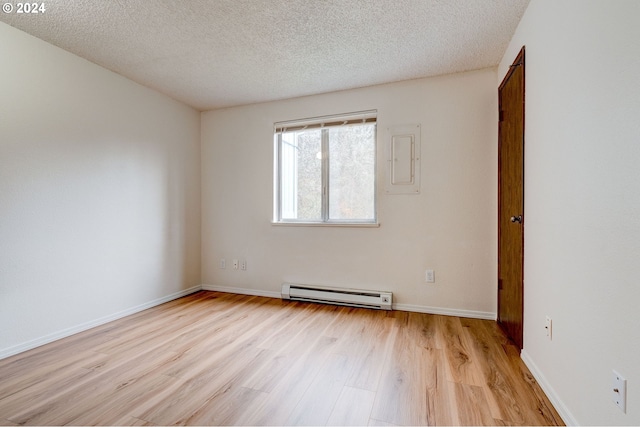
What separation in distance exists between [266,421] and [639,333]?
4.96ft

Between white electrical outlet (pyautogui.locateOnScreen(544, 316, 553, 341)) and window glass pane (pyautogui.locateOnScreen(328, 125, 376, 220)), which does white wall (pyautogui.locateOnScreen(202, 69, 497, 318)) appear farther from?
white electrical outlet (pyautogui.locateOnScreen(544, 316, 553, 341))

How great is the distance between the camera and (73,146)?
2.41 m

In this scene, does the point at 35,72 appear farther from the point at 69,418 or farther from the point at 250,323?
the point at 250,323

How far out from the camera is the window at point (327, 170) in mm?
3123

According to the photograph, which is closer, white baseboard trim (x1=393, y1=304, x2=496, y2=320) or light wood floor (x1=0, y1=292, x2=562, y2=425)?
light wood floor (x1=0, y1=292, x2=562, y2=425)

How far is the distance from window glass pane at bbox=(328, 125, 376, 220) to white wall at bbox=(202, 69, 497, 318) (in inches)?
6.1

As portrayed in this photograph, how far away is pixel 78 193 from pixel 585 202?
11.5 feet

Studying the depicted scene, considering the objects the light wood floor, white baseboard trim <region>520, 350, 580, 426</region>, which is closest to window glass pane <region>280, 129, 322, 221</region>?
the light wood floor

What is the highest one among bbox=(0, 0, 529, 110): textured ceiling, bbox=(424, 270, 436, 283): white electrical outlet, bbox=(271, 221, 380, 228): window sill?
bbox=(0, 0, 529, 110): textured ceiling

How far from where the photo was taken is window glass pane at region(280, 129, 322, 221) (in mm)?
3363

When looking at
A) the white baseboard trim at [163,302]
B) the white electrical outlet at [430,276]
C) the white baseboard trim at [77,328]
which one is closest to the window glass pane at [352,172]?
the white electrical outlet at [430,276]

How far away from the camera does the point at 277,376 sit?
1.75 m

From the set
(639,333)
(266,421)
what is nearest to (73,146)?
(266,421)

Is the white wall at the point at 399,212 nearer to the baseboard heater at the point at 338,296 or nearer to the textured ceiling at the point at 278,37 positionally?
the baseboard heater at the point at 338,296
